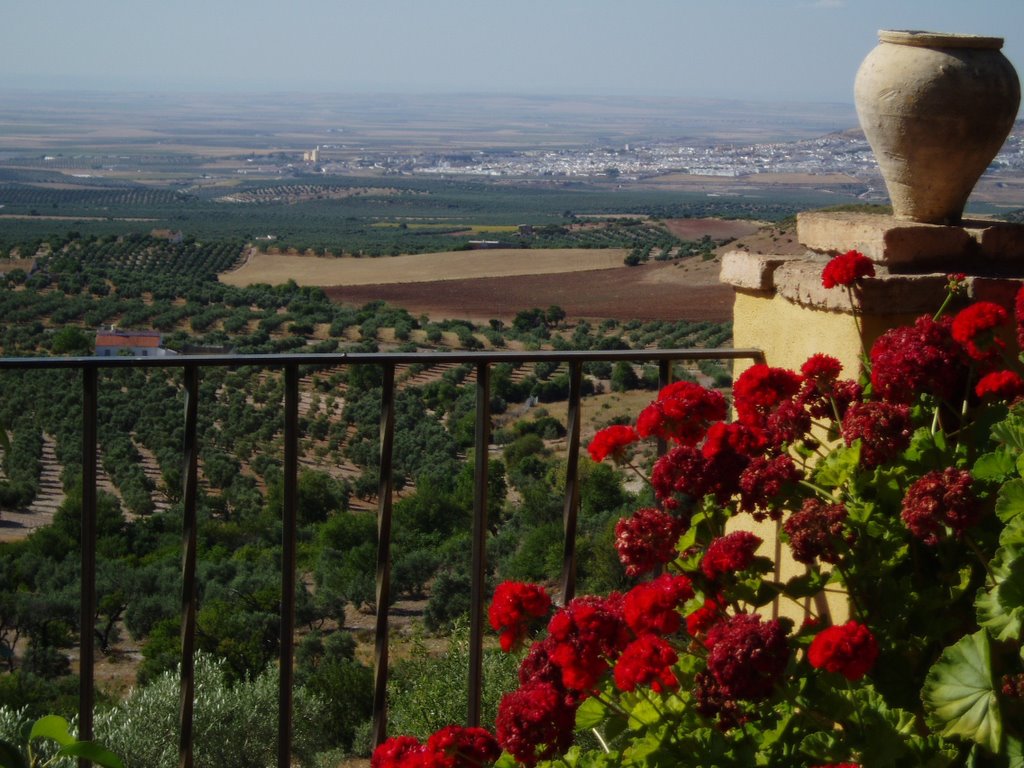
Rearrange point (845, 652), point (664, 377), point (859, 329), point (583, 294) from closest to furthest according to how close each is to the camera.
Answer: point (845, 652) < point (859, 329) < point (664, 377) < point (583, 294)

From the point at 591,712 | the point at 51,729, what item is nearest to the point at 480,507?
the point at 591,712

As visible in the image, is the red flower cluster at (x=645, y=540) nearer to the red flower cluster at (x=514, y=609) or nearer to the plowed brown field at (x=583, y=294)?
the red flower cluster at (x=514, y=609)

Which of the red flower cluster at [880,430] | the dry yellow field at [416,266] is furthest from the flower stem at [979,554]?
the dry yellow field at [416,266]

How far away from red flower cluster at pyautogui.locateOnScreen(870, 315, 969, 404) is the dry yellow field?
1332 inches

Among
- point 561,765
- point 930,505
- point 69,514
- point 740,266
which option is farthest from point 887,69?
point 69,514

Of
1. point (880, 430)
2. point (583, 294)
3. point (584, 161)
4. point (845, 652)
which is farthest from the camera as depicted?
point (584, 161)

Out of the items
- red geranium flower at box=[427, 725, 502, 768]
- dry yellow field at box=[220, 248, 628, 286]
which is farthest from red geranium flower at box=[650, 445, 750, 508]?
dry yellow field at box=[220, 248, 628, 286]

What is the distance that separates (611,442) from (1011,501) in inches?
25.5

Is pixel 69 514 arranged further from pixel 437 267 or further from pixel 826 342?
pixel 437 267

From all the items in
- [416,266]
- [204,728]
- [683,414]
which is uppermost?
[683,414]

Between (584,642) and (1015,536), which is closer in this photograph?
(1015,536)

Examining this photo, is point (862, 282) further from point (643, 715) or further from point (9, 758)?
point (9, 758)

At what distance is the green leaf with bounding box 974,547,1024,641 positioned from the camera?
1.46 m

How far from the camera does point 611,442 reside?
1922mm
